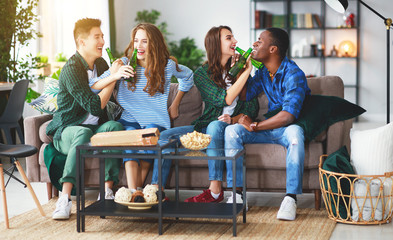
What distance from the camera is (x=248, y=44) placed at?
28.6ft

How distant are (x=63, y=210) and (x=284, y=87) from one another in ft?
4.89

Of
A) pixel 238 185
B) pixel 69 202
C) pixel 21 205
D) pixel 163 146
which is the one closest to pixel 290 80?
pixel 238 185

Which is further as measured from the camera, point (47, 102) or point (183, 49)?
point (183, 49)

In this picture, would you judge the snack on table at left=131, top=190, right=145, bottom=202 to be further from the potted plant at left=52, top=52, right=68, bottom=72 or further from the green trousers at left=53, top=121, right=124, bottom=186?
the potted plant at left=52, top=52, right=68, bottom=72

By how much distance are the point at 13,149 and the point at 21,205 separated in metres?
0.59

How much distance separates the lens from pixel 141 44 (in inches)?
138

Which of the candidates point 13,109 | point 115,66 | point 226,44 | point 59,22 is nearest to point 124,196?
point 115,66

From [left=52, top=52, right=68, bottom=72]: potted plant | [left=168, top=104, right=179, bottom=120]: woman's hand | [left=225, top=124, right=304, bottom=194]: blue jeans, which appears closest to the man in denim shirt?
[left=225, top=124, right=304, bottom=194]: blue jeans

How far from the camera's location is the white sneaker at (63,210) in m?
3.18

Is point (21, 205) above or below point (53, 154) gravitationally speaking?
below

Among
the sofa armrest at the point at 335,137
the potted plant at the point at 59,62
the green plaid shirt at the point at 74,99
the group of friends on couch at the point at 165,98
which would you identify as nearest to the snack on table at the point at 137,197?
the group of friends on couch at the point at 165,98

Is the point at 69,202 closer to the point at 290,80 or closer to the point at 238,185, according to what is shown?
the point at 238,185

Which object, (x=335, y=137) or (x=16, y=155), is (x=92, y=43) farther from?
(x=335, y=137)

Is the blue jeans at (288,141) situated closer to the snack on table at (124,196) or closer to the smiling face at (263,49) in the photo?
the smiling face at (263,49)
